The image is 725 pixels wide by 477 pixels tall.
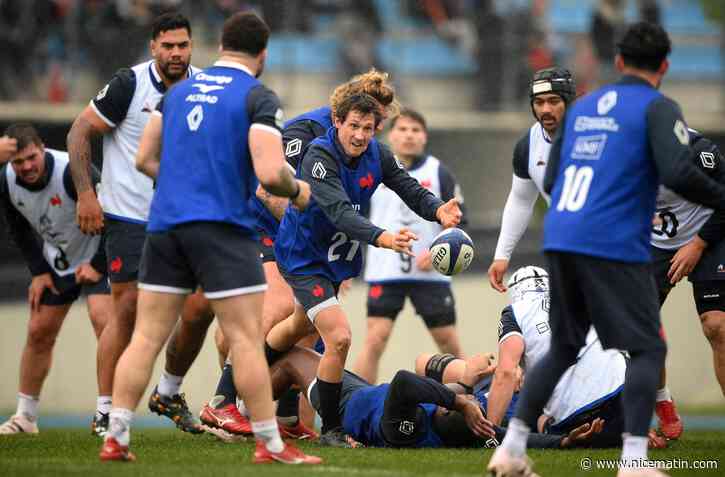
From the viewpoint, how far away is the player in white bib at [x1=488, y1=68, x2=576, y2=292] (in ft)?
27.5

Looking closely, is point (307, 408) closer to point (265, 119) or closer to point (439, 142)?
point (265, 119)

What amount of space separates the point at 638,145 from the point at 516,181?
238 centimetres

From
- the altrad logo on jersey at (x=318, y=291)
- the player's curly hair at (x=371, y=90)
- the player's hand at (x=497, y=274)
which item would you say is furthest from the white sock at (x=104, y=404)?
the player's hand at (x=497, y=274)

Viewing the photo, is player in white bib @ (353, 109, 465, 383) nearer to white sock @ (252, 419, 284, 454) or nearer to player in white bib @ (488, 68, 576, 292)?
player in white bib @ (488, 68, 576, 292)

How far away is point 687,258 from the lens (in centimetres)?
841

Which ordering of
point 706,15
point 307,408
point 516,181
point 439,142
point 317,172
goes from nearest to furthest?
point 317,172
point 516,181
point 307,408
point 439,142
point 706,15

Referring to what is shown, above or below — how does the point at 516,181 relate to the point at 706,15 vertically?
below

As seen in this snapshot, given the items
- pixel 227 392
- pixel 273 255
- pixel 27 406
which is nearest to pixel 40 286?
pixel 27 406

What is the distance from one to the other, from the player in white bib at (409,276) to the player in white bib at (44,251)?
2.99 metres

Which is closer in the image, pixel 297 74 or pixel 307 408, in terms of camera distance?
pixel 307 408

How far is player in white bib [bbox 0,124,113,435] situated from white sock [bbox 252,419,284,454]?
3.38 meters

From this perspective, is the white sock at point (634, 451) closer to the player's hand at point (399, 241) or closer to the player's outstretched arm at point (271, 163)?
the player's hand at point (399, 241)

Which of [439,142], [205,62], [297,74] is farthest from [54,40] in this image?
[439,142]

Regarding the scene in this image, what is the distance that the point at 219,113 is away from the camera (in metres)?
6.61
